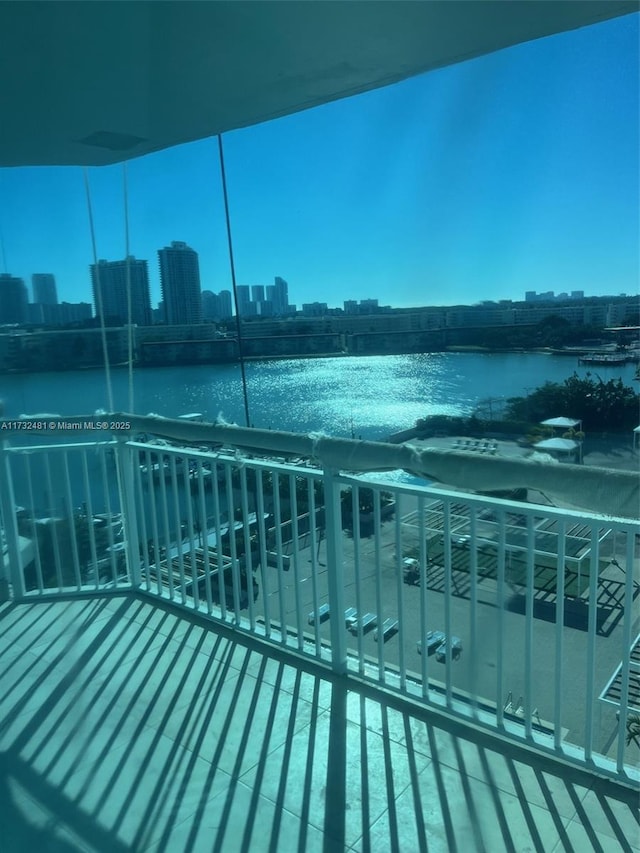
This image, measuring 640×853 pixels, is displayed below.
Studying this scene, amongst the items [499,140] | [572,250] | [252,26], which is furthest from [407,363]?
[252,26]

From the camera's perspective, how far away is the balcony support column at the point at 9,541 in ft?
9.91

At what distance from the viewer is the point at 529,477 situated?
1.61 m

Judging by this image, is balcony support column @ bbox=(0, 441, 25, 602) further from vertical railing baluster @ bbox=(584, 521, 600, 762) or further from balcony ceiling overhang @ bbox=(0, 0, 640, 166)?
vertical railing baluster @ bbox=(584, 521, 600, 762)

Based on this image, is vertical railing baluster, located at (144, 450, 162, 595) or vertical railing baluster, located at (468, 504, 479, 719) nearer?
Result: vertical railing baluster, located at (468, 504, 479, 719)

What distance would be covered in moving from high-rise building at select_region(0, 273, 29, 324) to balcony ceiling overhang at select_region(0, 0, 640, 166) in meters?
0.98

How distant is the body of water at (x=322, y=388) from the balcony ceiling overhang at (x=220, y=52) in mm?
1076

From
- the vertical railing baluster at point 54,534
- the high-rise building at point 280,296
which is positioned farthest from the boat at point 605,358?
the vertical railing baluster at point 54,534

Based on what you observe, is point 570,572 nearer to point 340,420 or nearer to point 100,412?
point 340,420

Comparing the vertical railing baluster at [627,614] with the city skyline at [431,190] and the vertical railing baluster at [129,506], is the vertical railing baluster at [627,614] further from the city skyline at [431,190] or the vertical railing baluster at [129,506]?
the vertical railing baluster at [129,506]

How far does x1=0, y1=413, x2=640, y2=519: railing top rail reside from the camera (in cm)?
148

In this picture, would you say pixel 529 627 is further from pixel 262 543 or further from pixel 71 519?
pixel 71 519

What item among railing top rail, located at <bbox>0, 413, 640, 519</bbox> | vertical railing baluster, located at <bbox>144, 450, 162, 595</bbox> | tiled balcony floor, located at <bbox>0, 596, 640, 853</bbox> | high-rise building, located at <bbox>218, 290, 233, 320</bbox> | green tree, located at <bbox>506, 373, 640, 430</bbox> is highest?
high-rise building, located at <bbox>218, 290, 233, 320</bbox>

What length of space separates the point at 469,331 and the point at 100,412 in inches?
74.3

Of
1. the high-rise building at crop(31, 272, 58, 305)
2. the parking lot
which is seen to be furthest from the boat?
the high-rise building at crop(31, 272, 58, 305)
